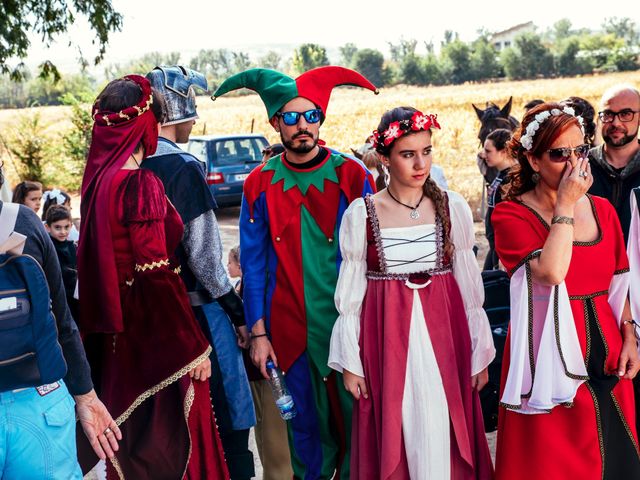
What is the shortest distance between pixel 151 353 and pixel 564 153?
1.88 metres

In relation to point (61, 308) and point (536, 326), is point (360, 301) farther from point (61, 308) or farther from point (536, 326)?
point (61, 308)

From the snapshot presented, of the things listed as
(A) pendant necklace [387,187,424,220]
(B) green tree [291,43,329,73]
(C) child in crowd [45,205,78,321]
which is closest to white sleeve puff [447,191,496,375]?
(A) pendant necklace [387,187,424,220]

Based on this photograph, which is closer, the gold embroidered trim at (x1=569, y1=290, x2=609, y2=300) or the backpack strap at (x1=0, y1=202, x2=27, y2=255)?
the backpack strap at (x1=0, y1=202, x2=27, y2=255)

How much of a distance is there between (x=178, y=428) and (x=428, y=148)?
1.64 m

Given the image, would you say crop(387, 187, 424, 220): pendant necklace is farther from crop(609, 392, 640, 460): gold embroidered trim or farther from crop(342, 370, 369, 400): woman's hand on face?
crop(609, 392, 640, 460): gold embroidered trim

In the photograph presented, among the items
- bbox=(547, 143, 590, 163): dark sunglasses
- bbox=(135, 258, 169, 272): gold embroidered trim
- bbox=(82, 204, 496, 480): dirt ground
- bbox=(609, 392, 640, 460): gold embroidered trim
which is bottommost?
bbox=(82, 204, 496, 480): dirt ground

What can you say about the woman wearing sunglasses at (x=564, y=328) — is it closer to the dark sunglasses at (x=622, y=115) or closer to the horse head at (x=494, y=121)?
the dark sunglasses at (x=622, y=115)

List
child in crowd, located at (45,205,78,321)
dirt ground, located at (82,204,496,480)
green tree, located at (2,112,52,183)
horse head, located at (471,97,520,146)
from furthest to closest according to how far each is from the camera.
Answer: green tree, located at (2,112,52,183)
horse head, located at (471,97,520,146)
child in crowd, located at (45,205,78,321)
dirt ground, located at (82,204,496,480)

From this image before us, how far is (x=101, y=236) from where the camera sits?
322cm

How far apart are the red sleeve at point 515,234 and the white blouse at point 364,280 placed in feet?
0.70

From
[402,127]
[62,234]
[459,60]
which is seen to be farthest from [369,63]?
[402,127]

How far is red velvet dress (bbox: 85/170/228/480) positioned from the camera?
3.21 meters

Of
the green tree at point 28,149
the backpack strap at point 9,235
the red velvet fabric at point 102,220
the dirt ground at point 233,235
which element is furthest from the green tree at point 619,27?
the backpack strap at point 9,235

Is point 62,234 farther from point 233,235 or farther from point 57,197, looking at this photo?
point 233,235
